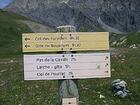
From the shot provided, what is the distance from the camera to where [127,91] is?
22.1m

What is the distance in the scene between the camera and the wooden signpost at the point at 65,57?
12.8 meters

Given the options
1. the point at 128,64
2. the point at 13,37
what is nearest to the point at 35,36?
the point at 128,64

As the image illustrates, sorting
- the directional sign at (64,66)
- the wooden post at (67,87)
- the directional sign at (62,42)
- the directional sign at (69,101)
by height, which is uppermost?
the directional sign at (62,42)

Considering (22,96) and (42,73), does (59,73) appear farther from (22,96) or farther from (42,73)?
(22,96)

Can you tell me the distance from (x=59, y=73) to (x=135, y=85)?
444 inches

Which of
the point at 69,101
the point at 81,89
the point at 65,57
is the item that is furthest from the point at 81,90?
the point at 65,57

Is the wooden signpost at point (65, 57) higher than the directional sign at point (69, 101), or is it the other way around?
the wooden signpost at point (65, 57)

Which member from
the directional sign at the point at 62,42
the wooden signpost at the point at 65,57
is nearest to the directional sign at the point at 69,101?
the wooden signpost at the point at 65,57

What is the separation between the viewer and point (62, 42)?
1286 centimetres

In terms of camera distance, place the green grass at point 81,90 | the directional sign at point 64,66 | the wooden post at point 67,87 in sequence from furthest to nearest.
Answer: the green grass at point 81,90
the wooden post at point 67,87
the directional sign at point 64,66

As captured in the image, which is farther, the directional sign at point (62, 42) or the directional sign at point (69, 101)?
the directional sign at point (69, 101)

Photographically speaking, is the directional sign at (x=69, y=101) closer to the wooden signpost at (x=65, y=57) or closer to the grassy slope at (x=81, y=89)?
the wooden signpost at (x=65, y=57)

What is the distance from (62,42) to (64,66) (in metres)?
0.60

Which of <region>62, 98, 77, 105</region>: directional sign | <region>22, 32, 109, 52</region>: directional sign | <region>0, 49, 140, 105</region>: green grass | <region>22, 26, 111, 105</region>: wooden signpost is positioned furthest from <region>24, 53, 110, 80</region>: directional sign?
<region>0, 49, 140, 105</region>: green grass
